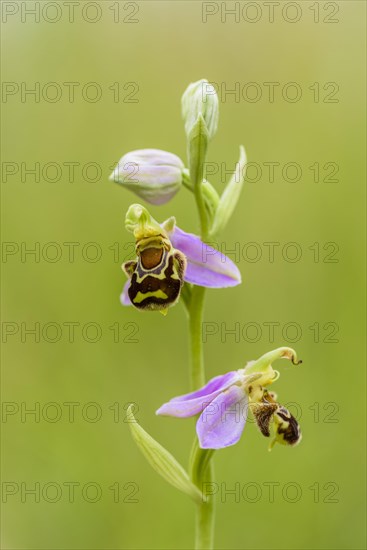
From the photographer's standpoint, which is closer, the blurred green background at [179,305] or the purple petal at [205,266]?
the purple petal at [205,266]

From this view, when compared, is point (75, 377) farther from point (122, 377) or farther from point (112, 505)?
point (112, 505)

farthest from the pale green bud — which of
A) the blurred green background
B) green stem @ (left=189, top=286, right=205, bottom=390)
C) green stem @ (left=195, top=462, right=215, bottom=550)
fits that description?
the blurred green background

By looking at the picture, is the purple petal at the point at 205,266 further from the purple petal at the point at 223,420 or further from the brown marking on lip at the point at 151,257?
the purple petal at the point at 223,420

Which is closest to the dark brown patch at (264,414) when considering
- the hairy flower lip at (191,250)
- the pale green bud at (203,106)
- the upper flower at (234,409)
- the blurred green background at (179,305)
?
the upper flower at (234,409)

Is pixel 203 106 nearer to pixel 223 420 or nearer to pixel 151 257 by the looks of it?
pixel 151 257

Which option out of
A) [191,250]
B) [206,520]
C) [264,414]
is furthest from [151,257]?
[206,520]

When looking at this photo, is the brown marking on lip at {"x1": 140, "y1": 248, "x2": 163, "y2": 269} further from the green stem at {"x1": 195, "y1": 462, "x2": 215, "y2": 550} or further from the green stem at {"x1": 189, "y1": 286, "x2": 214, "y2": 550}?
the green stem at {"x1": 195, "y1": 462, "x2": 215, "y2": 550}
